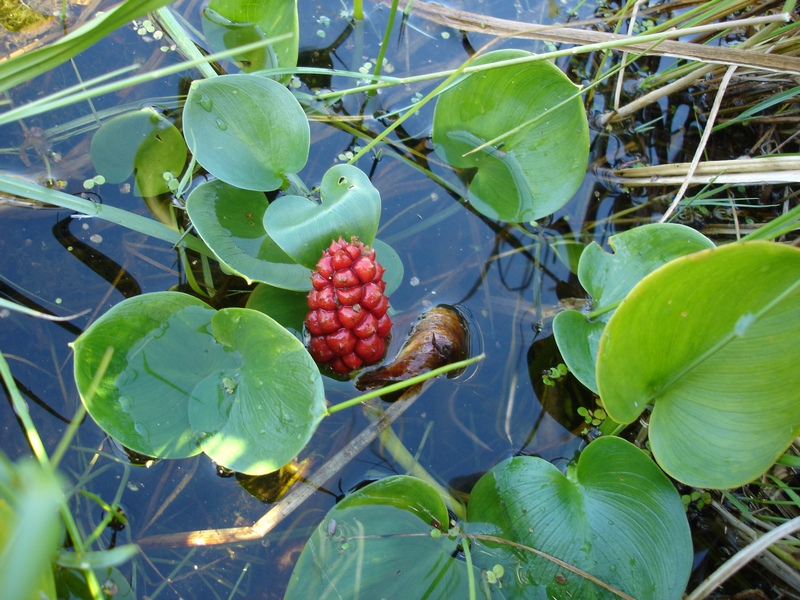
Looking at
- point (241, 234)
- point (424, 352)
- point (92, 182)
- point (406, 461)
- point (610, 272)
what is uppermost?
point (92, 182)

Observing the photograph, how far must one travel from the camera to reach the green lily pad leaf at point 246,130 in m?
1.14

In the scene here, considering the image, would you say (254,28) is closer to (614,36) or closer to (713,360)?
(614,36)

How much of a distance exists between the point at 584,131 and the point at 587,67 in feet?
2.21

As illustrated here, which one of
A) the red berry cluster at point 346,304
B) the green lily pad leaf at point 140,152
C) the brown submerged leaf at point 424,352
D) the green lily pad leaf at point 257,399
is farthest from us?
the green lily pad leaf at point 140,152

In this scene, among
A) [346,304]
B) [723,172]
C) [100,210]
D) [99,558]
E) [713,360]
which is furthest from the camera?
[723,172]

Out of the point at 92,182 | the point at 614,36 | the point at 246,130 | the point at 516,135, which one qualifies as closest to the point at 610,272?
the point at 516,135

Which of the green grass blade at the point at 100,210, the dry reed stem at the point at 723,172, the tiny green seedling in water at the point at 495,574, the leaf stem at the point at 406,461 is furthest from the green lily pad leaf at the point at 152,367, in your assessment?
the dry reed stem at the point at 723,172

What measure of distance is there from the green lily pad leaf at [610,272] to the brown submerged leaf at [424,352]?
10.0 inches

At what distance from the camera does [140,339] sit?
3.54 feet

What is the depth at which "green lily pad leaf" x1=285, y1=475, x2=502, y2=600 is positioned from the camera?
1.03 m

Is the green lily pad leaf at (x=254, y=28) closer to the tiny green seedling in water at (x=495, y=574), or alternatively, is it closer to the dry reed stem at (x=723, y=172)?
the dry reed stem at (x=723, y=172)

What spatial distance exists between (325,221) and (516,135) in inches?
23.2

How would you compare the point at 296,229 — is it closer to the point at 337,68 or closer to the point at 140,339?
the point at 140,339

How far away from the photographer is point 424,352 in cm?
130
